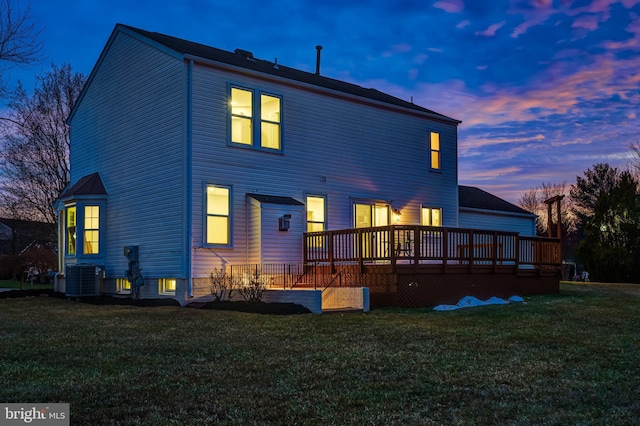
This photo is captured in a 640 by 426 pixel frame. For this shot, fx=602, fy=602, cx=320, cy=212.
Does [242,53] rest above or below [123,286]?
above

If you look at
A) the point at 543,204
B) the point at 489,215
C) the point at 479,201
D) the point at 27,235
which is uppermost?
the point at 543,204

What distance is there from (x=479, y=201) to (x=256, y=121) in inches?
521

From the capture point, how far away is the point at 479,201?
26484 millimetres

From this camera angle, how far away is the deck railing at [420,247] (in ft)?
46.0

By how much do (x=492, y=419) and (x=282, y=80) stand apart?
1390 cm

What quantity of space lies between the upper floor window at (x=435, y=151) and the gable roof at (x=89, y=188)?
11290 mm

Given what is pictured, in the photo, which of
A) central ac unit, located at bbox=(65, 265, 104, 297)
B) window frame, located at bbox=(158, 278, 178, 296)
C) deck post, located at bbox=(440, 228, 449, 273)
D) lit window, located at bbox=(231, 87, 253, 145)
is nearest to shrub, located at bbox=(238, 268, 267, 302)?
window frame, located at bbox=(158, 278, 178, 296)

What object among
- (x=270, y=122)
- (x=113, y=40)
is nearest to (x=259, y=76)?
(x=270, y=122)

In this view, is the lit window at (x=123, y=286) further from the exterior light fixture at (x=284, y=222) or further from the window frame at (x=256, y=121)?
the window frame at (x=256, y=121)

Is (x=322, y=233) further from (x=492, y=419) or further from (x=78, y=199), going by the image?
(x=492, y=419)

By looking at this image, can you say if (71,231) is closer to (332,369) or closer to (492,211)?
(332,369)

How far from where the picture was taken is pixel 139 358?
727 centimetres

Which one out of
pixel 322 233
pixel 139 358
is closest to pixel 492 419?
pixel 139 358

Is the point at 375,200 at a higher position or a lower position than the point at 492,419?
higher
